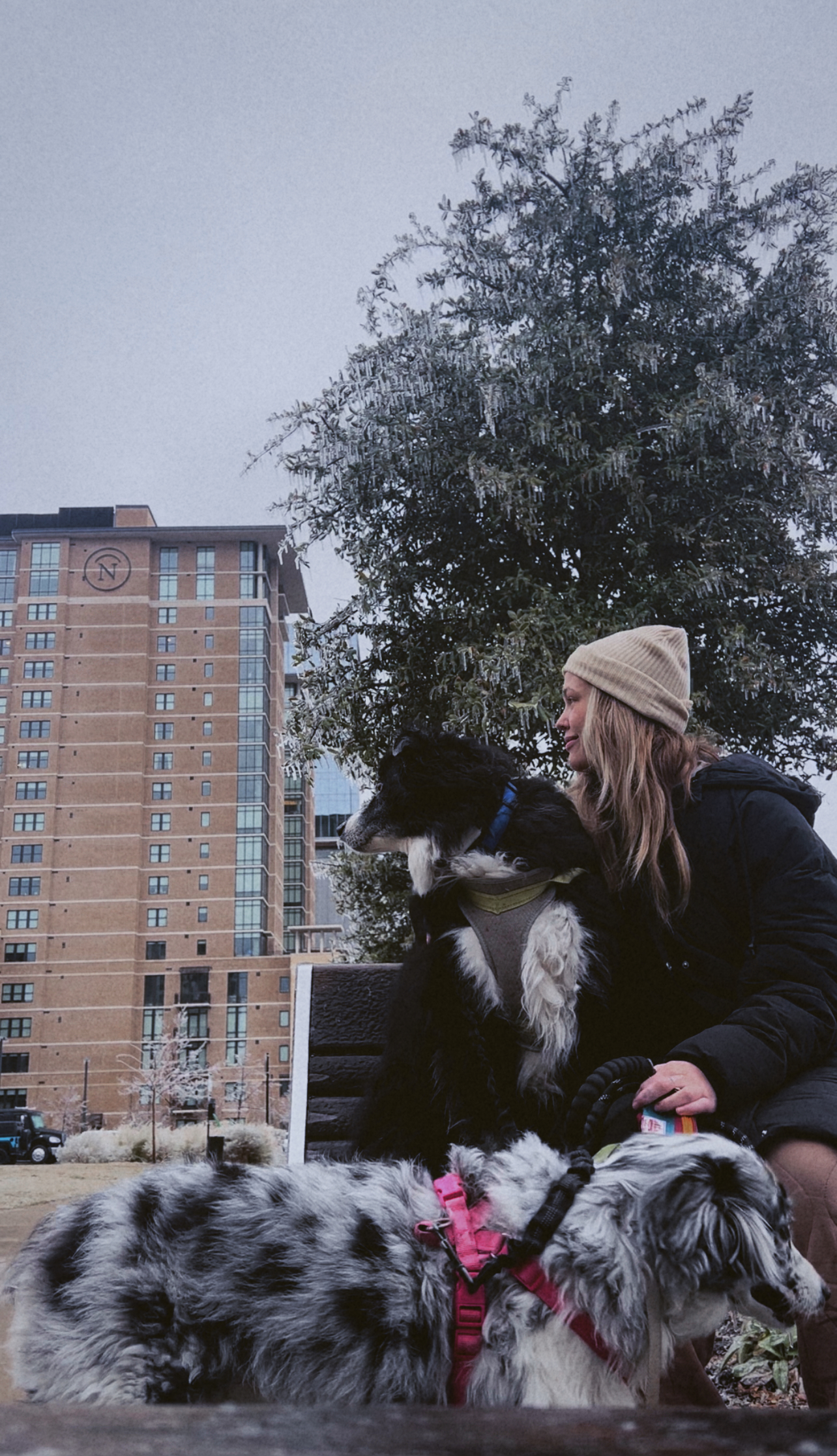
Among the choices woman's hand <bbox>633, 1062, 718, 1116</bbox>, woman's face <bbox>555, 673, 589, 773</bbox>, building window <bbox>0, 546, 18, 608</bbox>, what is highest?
building window <bbox>0, 546, 18, 608</bbox>

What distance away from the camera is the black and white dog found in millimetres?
1812

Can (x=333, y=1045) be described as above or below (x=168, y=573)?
below

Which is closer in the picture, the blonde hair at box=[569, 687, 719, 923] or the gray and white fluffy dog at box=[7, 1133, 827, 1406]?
the gray and white fluffy dog at box=[7, 1133, 827, 1406]

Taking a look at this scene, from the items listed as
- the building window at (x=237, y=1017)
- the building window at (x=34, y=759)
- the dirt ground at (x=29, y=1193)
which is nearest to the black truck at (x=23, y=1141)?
the dirt ground at (x=29, y=1193)

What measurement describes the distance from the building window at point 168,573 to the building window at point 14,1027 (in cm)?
1829

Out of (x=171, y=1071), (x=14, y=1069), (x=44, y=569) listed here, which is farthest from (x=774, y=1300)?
(x=44, y=569)

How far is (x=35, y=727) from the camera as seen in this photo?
43.2 m

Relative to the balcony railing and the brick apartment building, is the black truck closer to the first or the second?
the balcony railing

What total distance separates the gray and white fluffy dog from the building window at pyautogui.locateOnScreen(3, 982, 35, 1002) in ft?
144

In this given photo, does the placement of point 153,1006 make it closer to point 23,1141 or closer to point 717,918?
point 23,1141

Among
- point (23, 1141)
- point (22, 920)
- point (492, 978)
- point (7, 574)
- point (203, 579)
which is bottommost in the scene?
point (23, 1141)

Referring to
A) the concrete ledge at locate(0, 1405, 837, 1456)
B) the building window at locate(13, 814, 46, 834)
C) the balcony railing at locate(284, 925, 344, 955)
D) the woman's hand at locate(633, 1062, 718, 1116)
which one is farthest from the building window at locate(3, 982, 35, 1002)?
the concrete ledge at locate(0, 1405, 837, 1456)

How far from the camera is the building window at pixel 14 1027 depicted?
40.9m

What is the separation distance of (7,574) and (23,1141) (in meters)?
28.7
